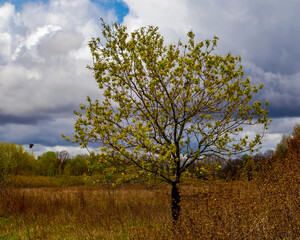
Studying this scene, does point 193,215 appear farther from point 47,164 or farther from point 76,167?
point 47,164

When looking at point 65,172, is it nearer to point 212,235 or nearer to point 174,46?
point 174,46

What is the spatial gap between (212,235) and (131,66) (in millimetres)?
4389

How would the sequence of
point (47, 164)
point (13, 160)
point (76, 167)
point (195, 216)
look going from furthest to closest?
1. point (76, 167)
2. point (47, 164)
3. point (13, 160)
4. point (195, 216)

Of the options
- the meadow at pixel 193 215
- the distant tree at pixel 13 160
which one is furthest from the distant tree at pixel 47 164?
the meadow at pixel 193 215

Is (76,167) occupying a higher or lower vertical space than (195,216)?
higher

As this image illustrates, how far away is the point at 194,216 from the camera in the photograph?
15.0 feet

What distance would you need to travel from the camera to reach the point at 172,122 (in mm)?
6836

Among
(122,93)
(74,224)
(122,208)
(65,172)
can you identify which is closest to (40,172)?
(65,172)

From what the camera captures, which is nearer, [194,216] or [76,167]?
[194,216]

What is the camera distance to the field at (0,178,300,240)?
431cm

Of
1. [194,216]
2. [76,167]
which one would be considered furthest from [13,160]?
[76,167]

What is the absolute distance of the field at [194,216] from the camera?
14.1 ft

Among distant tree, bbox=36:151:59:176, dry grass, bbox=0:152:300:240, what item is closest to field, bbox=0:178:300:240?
dry grass, bbox=0:152:300:240

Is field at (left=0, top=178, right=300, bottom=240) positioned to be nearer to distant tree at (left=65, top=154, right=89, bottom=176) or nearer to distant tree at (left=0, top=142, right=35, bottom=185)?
distant tree at (left=0, top=142, right=35, bottom=185)
